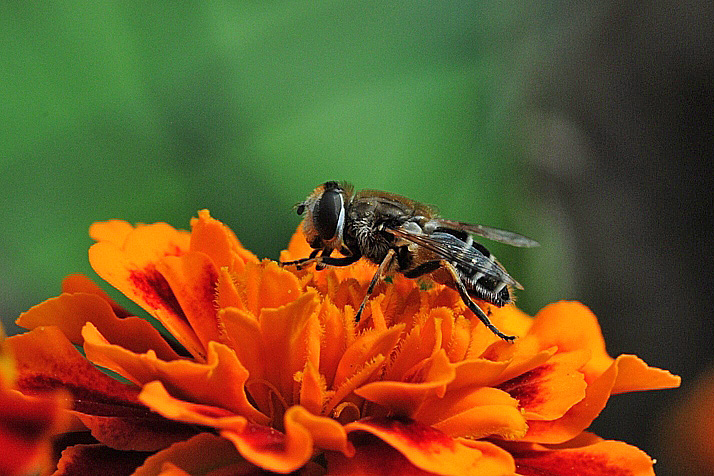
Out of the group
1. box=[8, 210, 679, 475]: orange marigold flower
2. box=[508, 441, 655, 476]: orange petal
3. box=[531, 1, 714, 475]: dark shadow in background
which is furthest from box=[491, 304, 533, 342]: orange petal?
box=[531, 1, 714, 475]: dark shadow in background

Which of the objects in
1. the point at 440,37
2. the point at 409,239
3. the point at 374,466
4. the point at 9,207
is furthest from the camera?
the point at 440,37

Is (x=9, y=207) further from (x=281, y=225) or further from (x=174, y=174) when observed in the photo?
(x=281, y=225)

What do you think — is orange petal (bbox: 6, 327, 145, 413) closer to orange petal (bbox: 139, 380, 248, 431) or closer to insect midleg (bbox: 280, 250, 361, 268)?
orange petal (bbox: 139, 380, 248, 431)

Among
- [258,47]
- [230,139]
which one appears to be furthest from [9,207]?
[258,47]

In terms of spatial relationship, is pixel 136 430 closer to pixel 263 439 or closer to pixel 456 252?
pixel 263 439

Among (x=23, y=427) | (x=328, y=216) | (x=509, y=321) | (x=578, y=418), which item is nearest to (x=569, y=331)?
(x=509, y=321)

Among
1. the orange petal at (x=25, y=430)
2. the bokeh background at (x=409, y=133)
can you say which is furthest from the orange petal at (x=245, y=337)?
the bokeh background at (x=409, y=133)

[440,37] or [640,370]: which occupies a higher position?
[440,37]
